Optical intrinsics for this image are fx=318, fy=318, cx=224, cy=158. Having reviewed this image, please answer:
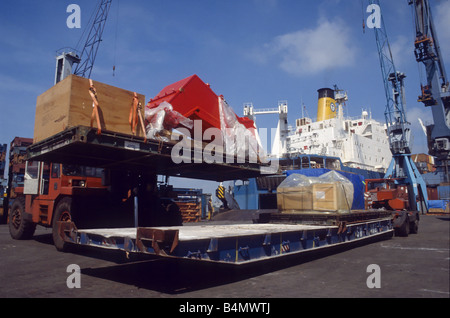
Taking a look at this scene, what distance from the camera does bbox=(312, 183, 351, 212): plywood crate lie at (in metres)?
8.52

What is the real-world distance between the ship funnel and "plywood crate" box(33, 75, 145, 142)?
36.9 m

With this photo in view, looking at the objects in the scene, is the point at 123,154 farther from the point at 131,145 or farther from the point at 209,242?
the point at 209,242

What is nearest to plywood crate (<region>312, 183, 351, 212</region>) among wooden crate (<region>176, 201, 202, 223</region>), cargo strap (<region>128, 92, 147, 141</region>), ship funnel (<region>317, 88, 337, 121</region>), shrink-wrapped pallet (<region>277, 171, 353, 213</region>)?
shrink-wrapped pallet (<region>277, 171, 353, 213</region>)

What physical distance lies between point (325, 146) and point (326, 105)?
603 cm

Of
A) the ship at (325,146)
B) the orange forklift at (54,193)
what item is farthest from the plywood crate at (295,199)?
the ship at (325,146)

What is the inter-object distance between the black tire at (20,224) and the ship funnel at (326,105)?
36033mm

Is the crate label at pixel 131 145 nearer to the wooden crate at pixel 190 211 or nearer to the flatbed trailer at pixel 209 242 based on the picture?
the flatbed trailer at pixel 209 242

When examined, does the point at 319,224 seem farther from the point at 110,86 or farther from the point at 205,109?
the point at 110,86

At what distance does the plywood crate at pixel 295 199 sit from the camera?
899cm

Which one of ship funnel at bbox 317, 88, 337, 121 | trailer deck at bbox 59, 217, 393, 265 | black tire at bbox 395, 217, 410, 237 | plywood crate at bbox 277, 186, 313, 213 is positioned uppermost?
ship funnel at bbox 317, 88, 337, 121

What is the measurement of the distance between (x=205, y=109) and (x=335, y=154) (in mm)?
31185

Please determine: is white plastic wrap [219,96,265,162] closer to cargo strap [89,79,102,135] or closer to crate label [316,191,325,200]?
crate label [316,191,325,200]

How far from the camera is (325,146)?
1483 inches

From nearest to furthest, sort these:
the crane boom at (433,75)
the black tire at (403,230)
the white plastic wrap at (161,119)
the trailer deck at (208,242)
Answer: the trailer deck at (208,242)
the white plastic wrap at (161,119)
the black tire at (403,230)
the crane boom at (433,75)
